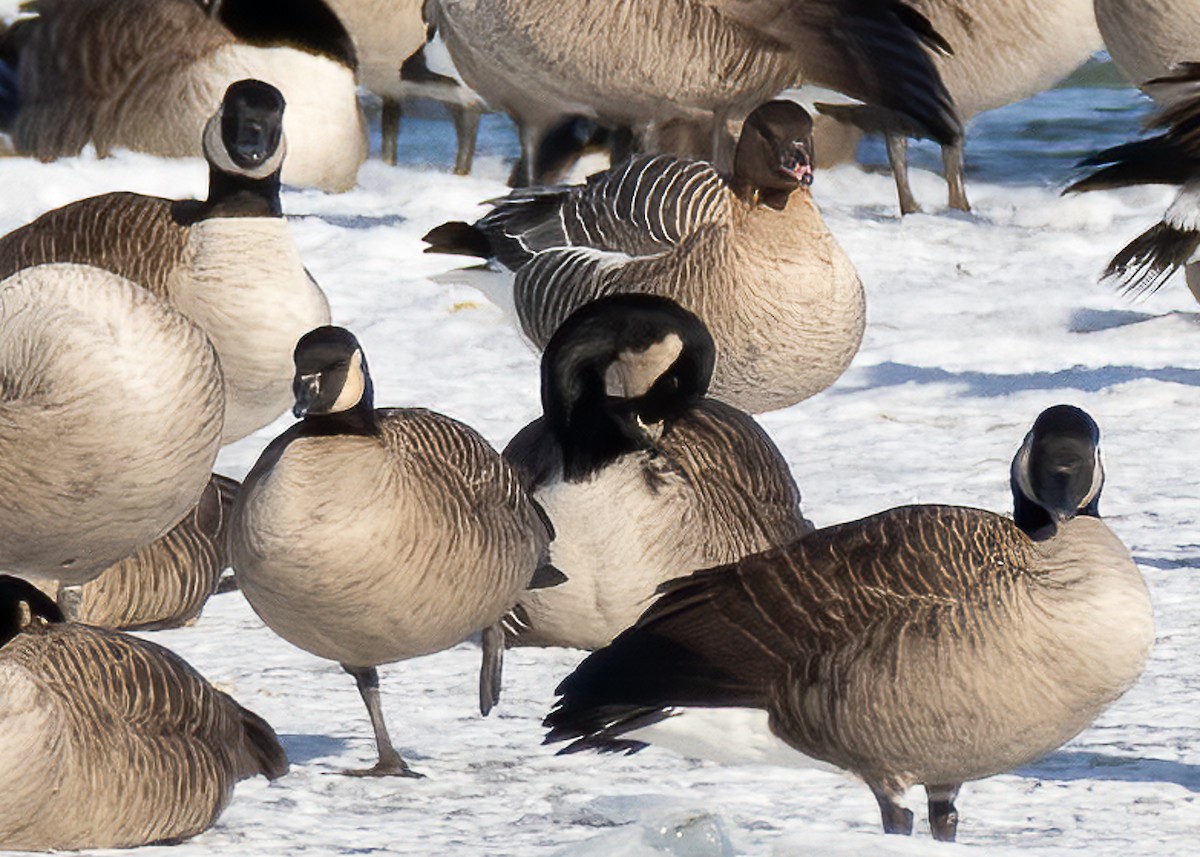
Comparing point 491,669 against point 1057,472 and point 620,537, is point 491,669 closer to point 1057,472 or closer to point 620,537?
point 620,537

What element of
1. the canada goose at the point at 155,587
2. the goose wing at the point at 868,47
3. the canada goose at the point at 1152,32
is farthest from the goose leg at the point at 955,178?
the canada goose at the point at 155,587

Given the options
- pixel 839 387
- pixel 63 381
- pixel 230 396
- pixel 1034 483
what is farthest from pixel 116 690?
pixel 839 387

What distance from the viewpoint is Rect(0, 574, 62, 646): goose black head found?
16.9 ft

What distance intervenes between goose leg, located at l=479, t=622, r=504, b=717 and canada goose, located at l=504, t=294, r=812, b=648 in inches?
12.6

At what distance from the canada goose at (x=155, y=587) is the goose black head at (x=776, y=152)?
2330mm

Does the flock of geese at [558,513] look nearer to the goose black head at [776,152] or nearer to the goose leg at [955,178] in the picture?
the goose black head at [776,152]

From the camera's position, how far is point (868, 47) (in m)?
10.7

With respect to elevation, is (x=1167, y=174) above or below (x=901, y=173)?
below

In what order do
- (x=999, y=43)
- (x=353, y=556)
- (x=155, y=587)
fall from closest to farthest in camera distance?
1. (x=353, y=556)
2. (x=155, y=587)
3. (x=999, y=43)

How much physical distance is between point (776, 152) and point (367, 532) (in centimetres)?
302

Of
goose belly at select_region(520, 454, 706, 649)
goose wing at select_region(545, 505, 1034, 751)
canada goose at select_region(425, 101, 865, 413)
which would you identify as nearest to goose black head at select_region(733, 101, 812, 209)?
canada goose at select_region(425, 101, 865, 413)

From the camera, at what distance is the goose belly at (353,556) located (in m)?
5.66

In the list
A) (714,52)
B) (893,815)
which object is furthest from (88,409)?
(714,52)

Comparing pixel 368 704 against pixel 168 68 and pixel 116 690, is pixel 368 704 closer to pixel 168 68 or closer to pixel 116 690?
pixel 116 690
